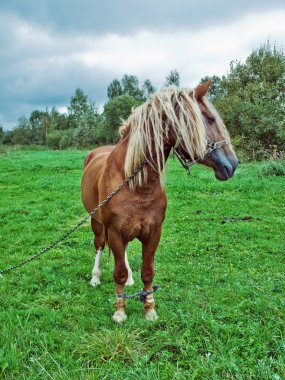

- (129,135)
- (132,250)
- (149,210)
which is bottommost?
(132,250)

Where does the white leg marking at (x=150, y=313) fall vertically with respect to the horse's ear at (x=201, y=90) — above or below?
below

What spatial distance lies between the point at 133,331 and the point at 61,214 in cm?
618

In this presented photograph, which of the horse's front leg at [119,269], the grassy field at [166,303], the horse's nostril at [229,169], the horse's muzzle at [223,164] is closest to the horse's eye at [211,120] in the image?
the horse's muzzle at [223,164]

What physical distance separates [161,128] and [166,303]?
219cm

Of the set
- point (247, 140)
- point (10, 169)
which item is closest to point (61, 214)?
point (10, 169)

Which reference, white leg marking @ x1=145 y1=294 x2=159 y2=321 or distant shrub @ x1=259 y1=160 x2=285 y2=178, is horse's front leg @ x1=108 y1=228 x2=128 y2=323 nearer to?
white leg marking @ x1=145 y1=294 x2=159 y2=321

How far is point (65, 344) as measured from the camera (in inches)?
136

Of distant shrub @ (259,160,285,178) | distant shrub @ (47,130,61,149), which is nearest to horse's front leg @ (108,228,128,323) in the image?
distant shrub @ (259,160,285,178)

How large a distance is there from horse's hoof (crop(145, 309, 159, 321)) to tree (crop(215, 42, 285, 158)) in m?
14.6

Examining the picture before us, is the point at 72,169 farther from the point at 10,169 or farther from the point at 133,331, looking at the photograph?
the point at 133,331

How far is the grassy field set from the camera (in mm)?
3066

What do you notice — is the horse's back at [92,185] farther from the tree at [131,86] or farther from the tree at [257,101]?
the tree at [131,86]

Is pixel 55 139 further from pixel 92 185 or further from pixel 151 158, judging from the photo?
pixel 151 158

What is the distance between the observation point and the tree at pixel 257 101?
20.8 metres
